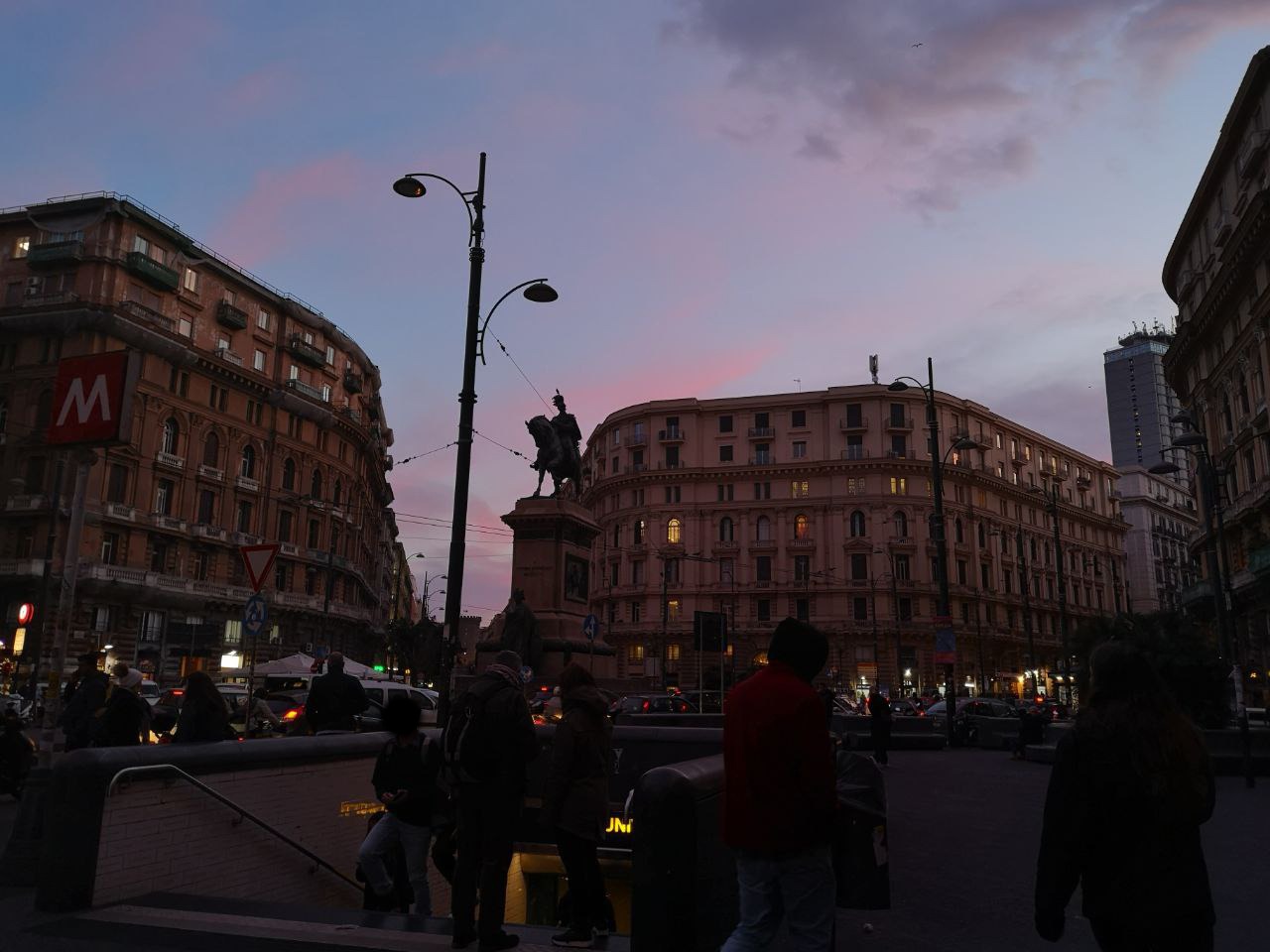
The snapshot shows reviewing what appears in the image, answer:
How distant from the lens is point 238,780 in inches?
281

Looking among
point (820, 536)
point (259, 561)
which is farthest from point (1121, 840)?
point (820, 536)

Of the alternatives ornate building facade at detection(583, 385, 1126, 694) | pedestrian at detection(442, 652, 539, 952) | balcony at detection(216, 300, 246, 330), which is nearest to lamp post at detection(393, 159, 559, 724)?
pedestrian at detection(442, 652, 539, 952)

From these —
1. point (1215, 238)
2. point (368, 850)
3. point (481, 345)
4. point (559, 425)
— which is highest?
point (1215, 238)

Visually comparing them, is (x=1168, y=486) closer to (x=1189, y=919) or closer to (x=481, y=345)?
(x=481, y=345)

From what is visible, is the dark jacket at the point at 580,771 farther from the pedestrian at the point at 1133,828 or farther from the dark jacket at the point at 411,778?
the pedestrian at the point at 1133,828

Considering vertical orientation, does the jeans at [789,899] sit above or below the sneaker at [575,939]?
above

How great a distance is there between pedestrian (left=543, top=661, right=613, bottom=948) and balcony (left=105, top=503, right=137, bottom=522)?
4751 cm

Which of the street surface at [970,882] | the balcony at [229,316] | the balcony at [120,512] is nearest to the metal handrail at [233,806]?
the street surface at [970,882]

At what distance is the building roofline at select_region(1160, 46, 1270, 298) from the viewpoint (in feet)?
125

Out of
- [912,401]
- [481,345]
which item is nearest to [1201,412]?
[912,401]

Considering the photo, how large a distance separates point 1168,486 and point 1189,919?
464ft

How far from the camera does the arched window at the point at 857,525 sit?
251ft

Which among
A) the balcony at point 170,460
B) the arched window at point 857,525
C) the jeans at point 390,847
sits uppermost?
the arched window at point 857,525

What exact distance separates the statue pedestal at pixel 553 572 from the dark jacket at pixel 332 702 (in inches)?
592
